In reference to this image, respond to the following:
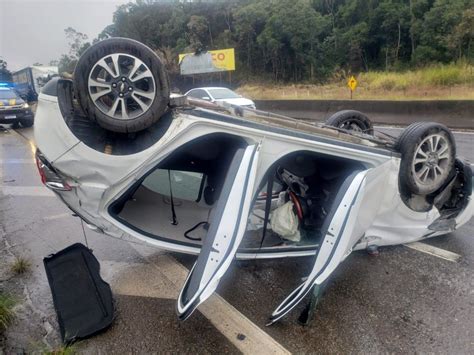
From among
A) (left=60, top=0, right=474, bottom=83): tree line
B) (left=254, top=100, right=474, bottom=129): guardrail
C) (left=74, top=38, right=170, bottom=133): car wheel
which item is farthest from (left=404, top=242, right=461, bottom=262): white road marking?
(left=60, top=0, right=474, bottom=83): tree line

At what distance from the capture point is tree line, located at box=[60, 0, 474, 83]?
30.2 meters

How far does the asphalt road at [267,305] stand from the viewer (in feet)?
8.04

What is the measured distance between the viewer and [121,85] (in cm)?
254

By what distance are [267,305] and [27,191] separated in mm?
5134

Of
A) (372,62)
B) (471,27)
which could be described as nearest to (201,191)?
(471,27)

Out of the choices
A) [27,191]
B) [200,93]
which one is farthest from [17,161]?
[200,93]

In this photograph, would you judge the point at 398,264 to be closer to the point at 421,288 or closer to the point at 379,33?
the point at 421,288

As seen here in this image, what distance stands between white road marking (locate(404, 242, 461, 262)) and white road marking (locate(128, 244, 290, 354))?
1.97 meters

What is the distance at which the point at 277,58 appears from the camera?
4356 centimetres

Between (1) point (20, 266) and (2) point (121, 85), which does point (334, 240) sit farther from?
(1) point (20, 266)

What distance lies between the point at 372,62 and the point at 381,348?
40710mm

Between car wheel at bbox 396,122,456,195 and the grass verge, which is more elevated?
car wheel at bbox 396,122,456,195

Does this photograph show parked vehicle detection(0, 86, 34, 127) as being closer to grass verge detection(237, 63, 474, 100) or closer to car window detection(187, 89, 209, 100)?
car window detection(187, 89, 209, 100)

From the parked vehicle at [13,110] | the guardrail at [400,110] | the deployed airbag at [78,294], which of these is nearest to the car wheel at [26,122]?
the parked vehicle at [13,110]
